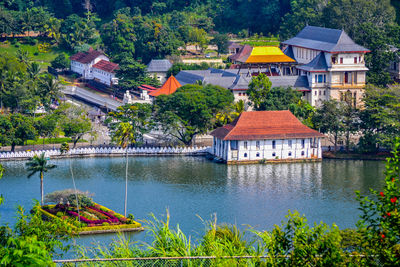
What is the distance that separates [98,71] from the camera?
9888 cm

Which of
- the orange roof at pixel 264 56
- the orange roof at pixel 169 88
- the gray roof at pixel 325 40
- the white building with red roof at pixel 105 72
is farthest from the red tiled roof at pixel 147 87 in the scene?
the gray roof at pixel 325 40

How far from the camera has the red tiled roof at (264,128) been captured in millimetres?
64375

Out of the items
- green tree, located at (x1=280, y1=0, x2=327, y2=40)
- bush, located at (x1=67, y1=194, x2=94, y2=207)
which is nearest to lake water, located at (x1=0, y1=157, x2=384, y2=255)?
bush, located at (x1=67, y1=194, x2=94, y2=207)

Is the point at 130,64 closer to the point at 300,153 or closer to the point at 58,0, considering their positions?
the point at 300,153

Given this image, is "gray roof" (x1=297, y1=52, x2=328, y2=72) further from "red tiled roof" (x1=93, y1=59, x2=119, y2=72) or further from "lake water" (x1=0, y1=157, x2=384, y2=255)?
"red tiled roof" (x1=93, y1=59, x2=119, y2=72)

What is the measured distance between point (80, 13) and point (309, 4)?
36.8m

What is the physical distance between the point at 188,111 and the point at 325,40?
22192 millimetres

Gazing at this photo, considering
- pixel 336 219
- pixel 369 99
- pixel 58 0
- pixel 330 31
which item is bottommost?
pixel 336 219

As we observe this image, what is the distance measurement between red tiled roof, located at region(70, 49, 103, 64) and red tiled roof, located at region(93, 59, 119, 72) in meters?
1.33

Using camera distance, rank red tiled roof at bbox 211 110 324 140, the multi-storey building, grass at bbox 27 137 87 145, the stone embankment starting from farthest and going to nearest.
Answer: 1. the multi-storey building
2. grass at bbox 27 137 87 145
3. the stone embankment
4. red tiled roof at bbox 211 110 324 140

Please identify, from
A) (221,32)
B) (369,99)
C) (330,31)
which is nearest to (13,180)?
(369,99)

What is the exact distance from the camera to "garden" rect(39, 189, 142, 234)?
46.8m

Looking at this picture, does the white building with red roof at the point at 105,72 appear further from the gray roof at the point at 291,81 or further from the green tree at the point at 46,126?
the green tree at the point at 46,126

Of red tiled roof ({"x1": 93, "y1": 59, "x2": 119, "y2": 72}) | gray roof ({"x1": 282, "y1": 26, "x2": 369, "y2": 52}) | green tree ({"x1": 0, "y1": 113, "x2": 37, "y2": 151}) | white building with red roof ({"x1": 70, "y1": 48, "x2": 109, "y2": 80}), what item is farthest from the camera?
white building with red roof ({"x1": 70, "y1": 48, "x2": 109, "y2": 80})
